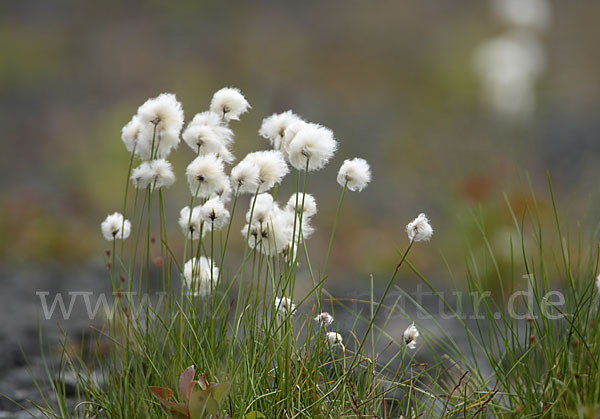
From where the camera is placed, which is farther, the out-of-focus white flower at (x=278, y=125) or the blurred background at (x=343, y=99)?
the blurred background at (x=343, y=99)

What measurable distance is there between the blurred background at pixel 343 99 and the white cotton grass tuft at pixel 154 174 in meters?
1.09

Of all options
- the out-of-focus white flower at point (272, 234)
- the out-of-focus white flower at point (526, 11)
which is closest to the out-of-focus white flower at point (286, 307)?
the out-of-focus white flower at point (272, 234)

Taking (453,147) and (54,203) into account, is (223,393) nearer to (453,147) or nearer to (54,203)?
(54,203)

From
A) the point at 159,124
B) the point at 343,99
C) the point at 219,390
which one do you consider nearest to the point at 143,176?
the point at 159,124

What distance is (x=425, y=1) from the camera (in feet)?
50.9

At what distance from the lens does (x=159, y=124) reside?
1.53 meters

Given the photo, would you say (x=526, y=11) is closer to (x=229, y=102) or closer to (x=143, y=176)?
(x=229, y=102)

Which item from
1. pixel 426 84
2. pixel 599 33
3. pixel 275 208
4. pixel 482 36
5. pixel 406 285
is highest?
pixel 599 33

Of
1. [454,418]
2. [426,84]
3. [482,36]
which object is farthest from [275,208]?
[482,36]

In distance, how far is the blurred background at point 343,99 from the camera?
5.43 m

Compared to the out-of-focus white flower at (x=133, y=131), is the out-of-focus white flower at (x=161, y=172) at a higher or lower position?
lower

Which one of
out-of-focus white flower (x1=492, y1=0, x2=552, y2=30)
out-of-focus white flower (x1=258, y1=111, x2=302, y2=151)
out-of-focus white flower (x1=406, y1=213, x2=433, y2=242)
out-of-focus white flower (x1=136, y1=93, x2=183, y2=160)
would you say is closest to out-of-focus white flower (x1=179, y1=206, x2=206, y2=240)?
out-of-focus white flower (x1=136, y1=93, x2=183, y2=160)

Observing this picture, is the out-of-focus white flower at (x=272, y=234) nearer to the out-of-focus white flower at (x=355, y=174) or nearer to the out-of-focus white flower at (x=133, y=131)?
the out-of-focus white flower at (x=355, y=174)

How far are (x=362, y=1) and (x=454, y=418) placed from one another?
1512 centimetres
